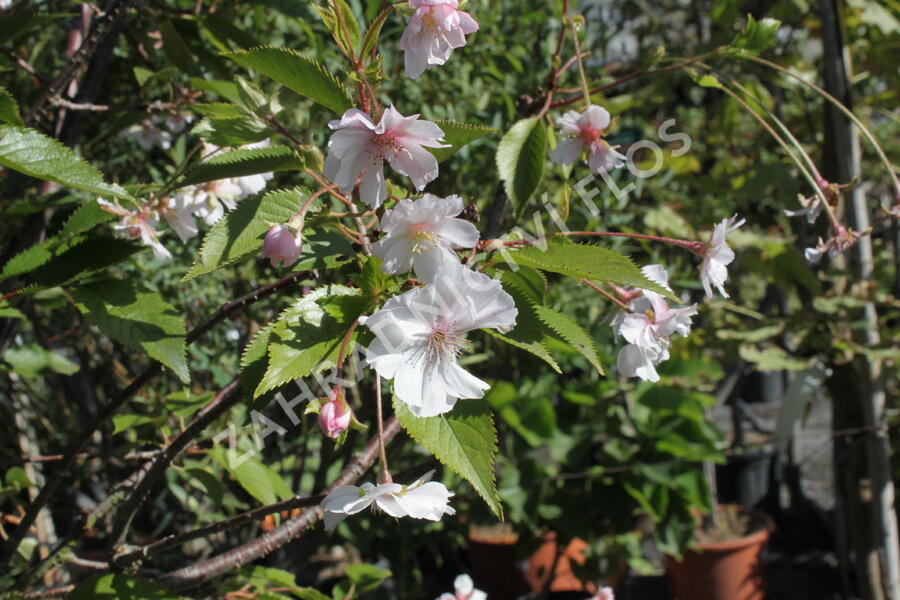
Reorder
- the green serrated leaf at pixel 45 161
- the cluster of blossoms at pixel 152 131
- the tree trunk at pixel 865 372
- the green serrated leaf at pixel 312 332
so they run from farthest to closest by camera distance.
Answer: the tree trunk at pixel 865 372 → the cluster of blossoms at pixel 152 131 → the green serrated leaf at pixel 45 161 → the green serrated leaf at pixel 312 332

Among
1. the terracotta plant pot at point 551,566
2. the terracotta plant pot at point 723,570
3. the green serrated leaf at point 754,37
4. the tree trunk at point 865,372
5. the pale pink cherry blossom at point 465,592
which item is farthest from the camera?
the terracotta plant pot at point 551,566

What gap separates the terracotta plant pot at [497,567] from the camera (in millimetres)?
2650

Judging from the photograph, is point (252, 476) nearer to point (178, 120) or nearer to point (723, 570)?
point (178, 120)

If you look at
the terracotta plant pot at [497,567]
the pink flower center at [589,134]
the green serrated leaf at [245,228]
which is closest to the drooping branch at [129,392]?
the green serrated leaf at [245,228]

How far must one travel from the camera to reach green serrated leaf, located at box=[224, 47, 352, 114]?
0.65m

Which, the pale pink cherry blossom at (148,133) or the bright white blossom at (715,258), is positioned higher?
the pale pink cherry blossom at (148,133)

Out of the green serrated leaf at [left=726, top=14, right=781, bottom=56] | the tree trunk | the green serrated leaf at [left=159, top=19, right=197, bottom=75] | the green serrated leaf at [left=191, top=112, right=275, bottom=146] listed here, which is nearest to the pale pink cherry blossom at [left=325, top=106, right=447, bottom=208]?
the green serrated leaf at [left=191, top=112, right=275, bottom=146]

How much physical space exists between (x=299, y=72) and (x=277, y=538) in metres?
0.52

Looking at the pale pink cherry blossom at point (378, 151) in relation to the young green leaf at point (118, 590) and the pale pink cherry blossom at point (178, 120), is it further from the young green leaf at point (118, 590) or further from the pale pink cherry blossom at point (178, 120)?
the pale pink cherry blossom at point (178, 120)

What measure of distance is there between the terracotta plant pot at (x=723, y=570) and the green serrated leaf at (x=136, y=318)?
207cm

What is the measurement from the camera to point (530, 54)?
1798mm

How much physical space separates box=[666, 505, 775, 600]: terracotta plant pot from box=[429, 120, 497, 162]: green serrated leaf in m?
2.16

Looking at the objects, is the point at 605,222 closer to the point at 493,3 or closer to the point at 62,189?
the point at 493,3

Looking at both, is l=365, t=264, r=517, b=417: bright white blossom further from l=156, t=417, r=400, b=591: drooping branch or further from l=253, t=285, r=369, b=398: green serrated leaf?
l=156, t=417, r=400, b=591: drooping branch
